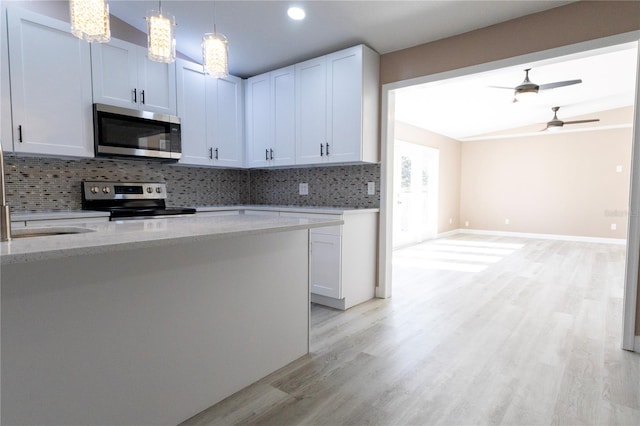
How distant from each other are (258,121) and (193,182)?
1.04m

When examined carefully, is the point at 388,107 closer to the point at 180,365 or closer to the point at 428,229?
the point at 180,365

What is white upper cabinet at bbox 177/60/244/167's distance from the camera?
11.9 ft

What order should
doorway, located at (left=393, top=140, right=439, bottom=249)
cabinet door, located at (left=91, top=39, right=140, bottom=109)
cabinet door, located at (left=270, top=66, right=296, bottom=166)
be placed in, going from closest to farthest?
1. cabinet door, located at (left=91, top=39, right=140, bottom=109)
2. cabinet door, located at (left=270, top=66, right=296, bottom=166)
3. doorway, located at (left=393, top=140, right=439, bottom=249)

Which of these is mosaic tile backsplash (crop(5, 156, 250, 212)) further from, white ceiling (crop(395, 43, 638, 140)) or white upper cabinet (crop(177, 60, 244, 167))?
white ceiling (crop(395, 43, 638, 140))

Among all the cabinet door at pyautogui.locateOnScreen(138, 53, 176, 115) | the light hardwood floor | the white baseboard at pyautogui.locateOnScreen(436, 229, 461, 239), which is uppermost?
the cabinet door at pyautogui.locateOnScreen(138, 53, 176, 115)

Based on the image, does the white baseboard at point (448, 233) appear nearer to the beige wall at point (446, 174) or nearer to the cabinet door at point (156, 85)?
the beige wall at point (446, 174)

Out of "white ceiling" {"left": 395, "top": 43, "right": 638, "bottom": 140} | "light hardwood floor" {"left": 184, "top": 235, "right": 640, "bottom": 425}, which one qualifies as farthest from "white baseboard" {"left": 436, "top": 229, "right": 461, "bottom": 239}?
"light hardwood floor" {"left": 184, "top": 235, "right": 640, "bottom": 425}

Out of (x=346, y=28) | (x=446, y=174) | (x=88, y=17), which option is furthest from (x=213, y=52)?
(x=446, y=174)

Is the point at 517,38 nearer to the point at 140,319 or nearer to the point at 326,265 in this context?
the point at 326,265

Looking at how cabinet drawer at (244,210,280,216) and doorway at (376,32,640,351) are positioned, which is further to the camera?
cabinet drawer at (244,210,280,216)

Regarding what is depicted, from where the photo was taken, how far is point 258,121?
4.07 meters

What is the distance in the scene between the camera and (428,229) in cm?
776

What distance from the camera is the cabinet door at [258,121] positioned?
3.96 m

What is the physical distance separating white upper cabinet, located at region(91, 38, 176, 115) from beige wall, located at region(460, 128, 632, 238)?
7.42m
